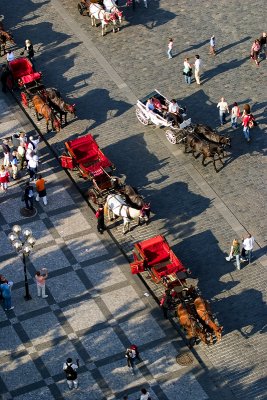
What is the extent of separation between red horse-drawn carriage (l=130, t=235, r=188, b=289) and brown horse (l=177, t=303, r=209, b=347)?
1.42 m

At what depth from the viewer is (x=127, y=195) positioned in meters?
47.9

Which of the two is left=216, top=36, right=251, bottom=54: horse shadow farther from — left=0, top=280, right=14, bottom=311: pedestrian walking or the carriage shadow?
left=0, top=280, right=14, bottom=311: pedestrian walking

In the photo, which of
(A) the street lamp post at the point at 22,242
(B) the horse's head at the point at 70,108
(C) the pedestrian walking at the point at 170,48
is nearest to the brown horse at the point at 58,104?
(B) the horse's head at the point at 70,108

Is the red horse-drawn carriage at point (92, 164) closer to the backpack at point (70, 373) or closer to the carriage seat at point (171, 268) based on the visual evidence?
the carriage seat at point (171, 268)

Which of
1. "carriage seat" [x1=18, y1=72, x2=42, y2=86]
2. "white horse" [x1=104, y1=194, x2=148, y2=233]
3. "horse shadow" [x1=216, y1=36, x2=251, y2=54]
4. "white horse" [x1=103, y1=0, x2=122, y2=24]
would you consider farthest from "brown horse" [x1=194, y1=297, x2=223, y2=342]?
"white horse" [x1=103, y1=0, x2=122, y2=24]

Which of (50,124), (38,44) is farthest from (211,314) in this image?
(38,44)

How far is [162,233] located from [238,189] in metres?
4.53

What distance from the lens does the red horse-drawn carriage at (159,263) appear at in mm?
44156

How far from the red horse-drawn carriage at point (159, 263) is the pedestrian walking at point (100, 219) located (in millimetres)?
2086

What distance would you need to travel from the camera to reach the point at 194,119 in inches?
2131

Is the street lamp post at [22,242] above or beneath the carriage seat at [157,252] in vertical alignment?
above

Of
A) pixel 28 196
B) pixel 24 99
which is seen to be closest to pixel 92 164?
pixel 28 196

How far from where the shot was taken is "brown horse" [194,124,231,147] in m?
50.7

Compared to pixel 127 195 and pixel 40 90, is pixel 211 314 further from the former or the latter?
pixel 40 90
